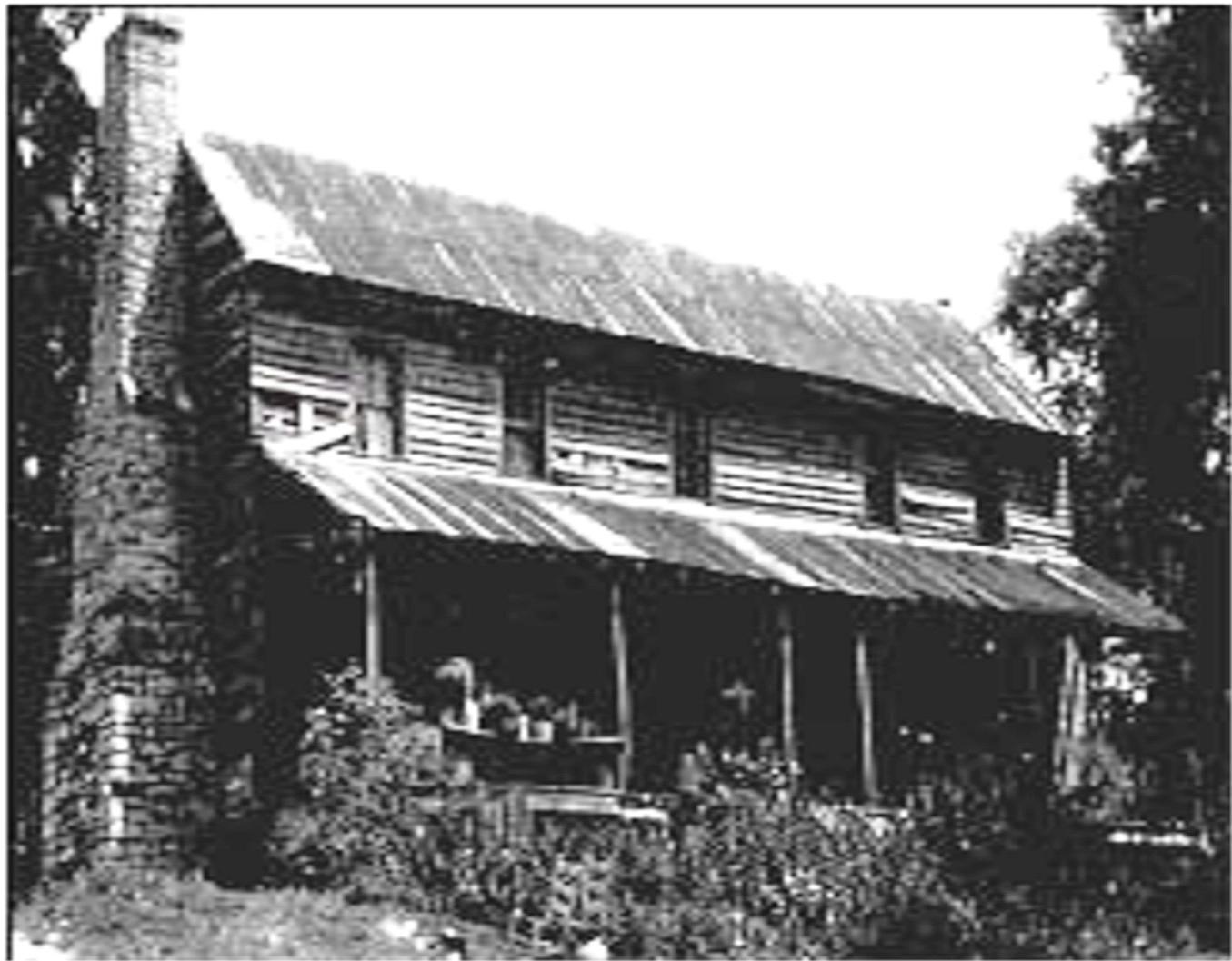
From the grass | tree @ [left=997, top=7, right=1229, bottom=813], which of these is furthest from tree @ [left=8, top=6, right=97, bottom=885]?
tree @ [left=997, top=7, right=1229, bottom=813]

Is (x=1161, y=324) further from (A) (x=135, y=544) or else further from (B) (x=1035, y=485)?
(A) (x=135, y=544)

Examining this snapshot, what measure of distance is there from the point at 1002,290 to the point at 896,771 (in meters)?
13.2

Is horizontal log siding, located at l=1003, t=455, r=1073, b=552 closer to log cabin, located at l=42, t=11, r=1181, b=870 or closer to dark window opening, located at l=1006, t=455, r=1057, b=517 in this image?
dark window opening, located at l=1006, t=455, r=1057, b=517

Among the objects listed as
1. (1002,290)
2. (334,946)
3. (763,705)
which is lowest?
(334,946)

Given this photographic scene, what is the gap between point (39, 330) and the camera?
86.1 feet

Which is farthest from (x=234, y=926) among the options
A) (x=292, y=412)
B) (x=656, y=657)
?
(x=656, y=657)

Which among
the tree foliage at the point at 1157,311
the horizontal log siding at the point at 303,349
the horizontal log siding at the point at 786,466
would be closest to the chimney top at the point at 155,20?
the horizontal log siding at the point at 303,349

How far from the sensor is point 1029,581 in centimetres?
2817

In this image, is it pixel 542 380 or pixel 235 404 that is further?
pixel 542 380

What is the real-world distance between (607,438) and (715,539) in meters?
1.94

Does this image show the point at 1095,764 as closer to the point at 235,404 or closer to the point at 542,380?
the point at 542,380

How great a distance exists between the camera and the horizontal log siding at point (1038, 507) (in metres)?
30.0

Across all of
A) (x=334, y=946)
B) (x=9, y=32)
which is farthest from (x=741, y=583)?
(x=9, y=32)

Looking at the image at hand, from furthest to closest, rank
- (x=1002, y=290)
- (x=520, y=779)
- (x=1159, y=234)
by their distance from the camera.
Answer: (x=1002, y=290) < (x=1159, y=234) < (x=520, y=779)
